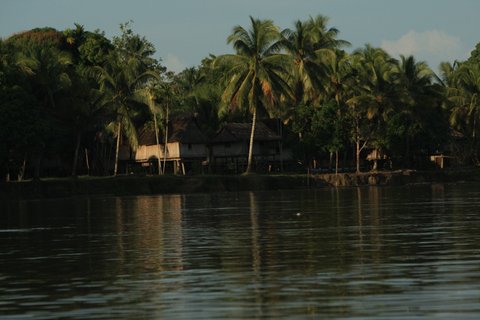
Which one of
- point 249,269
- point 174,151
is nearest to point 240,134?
point 174,151

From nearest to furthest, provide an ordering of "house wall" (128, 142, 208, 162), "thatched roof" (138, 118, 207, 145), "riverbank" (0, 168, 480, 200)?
"riverbank" (0, 168, 480, 200) < "thatched roof" (138, 118, 207, 145) < "house wall" (128, 142, 208, 162)

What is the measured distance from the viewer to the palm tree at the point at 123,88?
73.6 meters

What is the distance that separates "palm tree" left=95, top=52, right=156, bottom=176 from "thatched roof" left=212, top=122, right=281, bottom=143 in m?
12.6

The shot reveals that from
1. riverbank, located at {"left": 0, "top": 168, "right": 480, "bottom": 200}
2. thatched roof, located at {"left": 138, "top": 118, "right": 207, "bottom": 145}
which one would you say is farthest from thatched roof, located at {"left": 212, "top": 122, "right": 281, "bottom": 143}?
riverbank, located at {"left": 0, "top": 168, "right": 480, "bottom": 200}

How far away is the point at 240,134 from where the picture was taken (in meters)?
87.0

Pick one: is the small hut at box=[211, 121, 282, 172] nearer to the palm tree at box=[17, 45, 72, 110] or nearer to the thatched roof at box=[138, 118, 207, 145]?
the thatched roof at box=[138, 118, 207, 145]

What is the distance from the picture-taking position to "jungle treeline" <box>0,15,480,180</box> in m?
68.8

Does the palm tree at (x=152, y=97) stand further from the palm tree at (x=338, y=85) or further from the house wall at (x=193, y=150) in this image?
the palm tree at (x=338, y=85)

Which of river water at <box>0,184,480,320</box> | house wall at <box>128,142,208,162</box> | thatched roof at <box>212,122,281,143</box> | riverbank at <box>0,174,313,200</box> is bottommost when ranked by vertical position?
river water at <box>0,184,480,320</box>

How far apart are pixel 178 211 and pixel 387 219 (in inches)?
525

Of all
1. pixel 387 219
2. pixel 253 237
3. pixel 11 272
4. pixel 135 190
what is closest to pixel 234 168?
pixel 135 190

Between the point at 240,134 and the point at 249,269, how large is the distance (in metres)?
69.2

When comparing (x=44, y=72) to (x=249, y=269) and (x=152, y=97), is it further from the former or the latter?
(x=249, y=269)

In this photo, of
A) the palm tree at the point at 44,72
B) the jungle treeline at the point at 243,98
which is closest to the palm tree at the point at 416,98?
the jungle treeline at the point at 243,98
